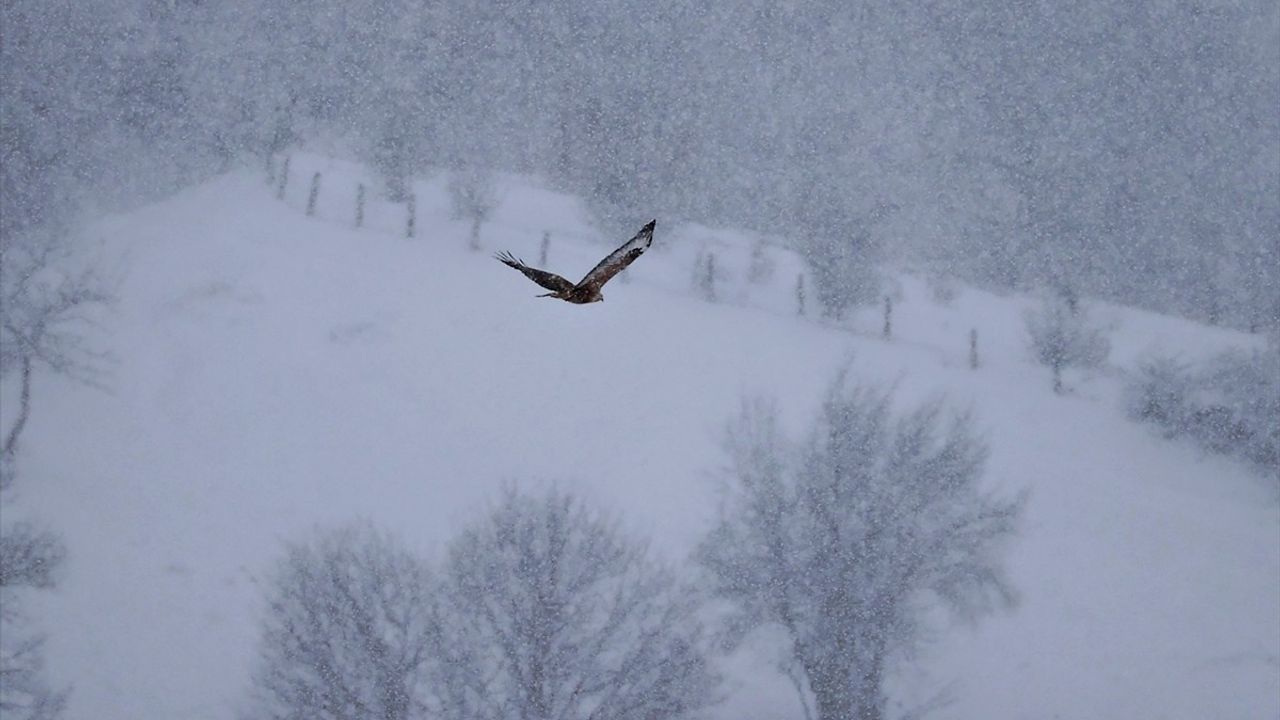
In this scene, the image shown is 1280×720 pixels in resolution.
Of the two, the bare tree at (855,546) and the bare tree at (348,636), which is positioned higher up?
the bare tree at (855,546)

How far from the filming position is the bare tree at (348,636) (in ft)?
45.0

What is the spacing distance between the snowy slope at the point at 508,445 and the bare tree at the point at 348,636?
78 cm

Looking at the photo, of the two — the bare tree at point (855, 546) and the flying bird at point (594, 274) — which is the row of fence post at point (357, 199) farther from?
the flying bird at point (594, 274)

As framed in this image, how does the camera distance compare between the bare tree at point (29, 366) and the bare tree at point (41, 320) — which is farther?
the bare tree at point (41, 320)

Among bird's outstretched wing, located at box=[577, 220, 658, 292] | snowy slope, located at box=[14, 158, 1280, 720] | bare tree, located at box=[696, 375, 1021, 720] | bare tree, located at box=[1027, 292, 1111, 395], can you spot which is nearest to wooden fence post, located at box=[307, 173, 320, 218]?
snowy slope, located at box=[14, 158, 1280, 720]

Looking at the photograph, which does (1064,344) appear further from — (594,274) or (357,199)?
(594,274)

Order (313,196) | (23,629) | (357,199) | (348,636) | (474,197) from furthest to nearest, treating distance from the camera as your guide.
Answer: (474,197), (357,199), (313,196), (23,629), (348,636)

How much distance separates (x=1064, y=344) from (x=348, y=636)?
665 inches

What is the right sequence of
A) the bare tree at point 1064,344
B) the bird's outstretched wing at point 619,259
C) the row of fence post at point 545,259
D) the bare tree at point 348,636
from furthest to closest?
the row of fence post at point 545,259 < the bare tree at point 1064,344 < the bare tree at point 348,636 < the bird's outstretched wing at point 619,259

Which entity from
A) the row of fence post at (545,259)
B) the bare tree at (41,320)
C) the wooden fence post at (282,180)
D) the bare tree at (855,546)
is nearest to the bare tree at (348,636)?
the bare tree at (855,546)

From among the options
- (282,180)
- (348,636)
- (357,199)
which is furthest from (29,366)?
(348,636)

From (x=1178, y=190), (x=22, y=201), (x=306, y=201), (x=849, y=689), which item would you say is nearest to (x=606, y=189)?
(x=306, y=201)

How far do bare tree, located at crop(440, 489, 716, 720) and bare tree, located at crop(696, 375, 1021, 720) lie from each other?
1191mm

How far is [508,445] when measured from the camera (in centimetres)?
1811
